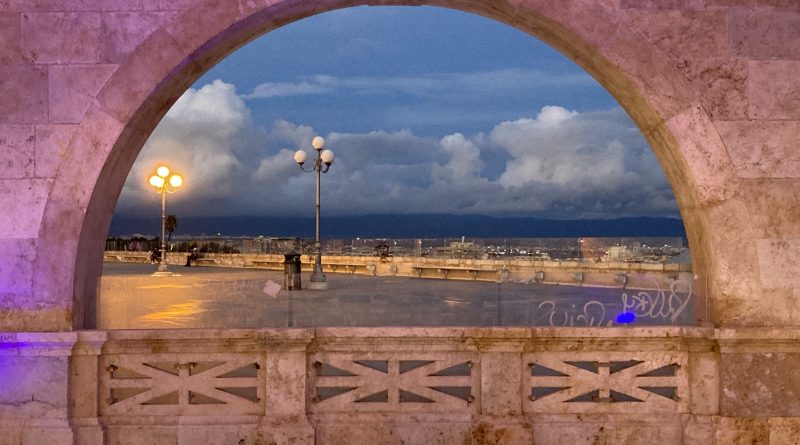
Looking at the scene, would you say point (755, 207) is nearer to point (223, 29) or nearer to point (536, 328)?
point (536, 328)

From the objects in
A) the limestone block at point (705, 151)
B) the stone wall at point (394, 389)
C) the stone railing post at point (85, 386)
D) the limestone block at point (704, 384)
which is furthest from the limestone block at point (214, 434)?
the limestone block at point (705, 151)

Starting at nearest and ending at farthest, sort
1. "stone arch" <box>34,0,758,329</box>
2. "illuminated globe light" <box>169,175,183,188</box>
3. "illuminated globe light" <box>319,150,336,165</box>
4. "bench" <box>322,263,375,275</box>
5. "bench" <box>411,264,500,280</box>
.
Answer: "stone arch" <box>34,0,758,329</box> → "illuminated globe light" <box>319,150,336,165</box> → "bench" <box>411,264,500,280</box> → "illuminated globe light" <box>169,175,183,188</box> → "bench" <box>322,263,375,275</box>

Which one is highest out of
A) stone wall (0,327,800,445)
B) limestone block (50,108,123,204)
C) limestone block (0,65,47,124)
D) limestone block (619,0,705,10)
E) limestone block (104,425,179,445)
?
limestone block (619,0,705,10)

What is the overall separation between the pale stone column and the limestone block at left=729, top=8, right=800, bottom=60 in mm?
5200

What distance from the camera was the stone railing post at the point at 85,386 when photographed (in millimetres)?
7535

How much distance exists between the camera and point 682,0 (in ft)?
25.1

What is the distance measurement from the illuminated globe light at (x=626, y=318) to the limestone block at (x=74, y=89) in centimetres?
572

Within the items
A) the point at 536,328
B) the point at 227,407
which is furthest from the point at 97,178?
the point at 536,328

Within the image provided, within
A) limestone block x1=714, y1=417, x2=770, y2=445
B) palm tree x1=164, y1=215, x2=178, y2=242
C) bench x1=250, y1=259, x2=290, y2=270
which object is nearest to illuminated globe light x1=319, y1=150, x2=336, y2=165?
bench x1=250, y1=259, x2=290, y2=270

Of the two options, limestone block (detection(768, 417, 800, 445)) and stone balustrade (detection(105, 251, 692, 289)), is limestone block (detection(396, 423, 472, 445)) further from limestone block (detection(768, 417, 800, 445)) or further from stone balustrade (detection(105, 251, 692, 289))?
limestone block (detection(768, 417, 800, 445))

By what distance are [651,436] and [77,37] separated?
695 cm

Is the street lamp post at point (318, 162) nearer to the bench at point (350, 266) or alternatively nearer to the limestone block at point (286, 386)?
the bench at point (350, 266)

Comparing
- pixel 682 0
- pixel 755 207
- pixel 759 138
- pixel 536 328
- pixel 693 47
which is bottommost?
pixel 536 328

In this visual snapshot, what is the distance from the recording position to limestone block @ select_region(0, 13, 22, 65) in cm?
760
